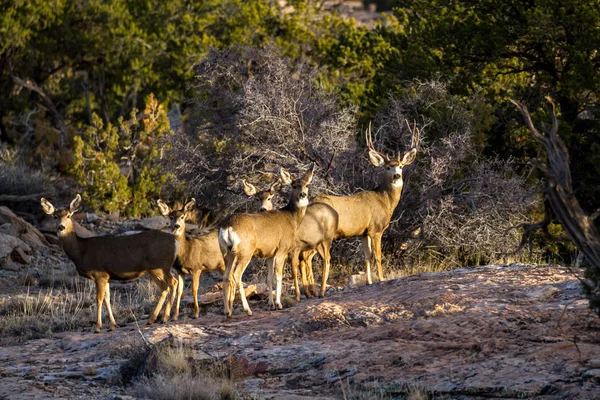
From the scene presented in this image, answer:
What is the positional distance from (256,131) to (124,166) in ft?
24.7

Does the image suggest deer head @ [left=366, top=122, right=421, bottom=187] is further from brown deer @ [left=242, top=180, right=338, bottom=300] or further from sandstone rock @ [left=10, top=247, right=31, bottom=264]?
sandstone rock @ [left=10, top=247, right=31, bottom=264]

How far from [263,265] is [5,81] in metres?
16.1

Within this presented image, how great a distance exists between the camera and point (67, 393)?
29.5ft

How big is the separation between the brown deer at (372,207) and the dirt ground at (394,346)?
2.20m

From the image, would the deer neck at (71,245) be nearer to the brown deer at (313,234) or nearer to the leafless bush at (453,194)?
the brown deer at (313,234)

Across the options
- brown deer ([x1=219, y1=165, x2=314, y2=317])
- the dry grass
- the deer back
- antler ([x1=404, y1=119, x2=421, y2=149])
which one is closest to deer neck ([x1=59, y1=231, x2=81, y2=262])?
the deer back

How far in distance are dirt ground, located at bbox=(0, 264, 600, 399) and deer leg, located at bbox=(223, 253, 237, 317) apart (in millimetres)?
182

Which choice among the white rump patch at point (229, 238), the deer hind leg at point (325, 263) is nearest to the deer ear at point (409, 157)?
the deer hind leg at point (325, 263)

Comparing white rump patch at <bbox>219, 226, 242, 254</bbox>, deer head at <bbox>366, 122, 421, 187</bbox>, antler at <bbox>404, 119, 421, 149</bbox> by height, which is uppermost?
antler at <bbox>404, 119, 421, 149</bbox>

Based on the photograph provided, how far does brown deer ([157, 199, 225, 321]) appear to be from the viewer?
512 inches

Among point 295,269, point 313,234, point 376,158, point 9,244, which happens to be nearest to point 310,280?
point 313,234

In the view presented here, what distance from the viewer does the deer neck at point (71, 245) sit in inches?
512

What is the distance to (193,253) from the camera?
43.1 ft

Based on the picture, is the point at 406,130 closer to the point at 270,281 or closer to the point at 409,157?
the point at 409,157
